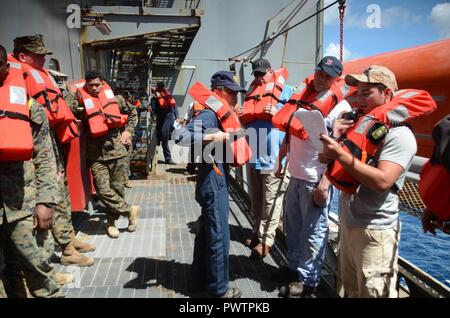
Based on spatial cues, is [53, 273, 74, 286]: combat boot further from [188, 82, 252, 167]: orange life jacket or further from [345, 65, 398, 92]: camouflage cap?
[345, 65, 398, 92]: camouflage cap

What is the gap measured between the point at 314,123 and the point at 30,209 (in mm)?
2013

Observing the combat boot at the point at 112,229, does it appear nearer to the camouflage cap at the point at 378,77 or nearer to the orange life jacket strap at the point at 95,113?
the orange life jacket strap at the point at 95,113

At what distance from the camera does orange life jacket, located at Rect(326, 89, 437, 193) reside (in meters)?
2.09

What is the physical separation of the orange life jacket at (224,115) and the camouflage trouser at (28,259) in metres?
1.52

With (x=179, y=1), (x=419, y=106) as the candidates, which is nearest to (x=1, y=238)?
(x=419, y=106)

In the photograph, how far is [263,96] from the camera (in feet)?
13.3

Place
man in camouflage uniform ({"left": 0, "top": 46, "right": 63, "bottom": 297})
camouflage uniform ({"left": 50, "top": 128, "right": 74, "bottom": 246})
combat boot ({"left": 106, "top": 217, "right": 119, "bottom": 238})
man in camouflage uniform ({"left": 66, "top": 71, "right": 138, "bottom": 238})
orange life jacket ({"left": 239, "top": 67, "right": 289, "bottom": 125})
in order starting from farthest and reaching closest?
1. combat boot ({"left": 106, "top": 217, "right": 119, "bottom": 238})
2. man in camouflage uniform ({"left": 66, "top": 71, "right": 138, "bottom": 238})
3. orange life jacket ({"left": 239, "top": 67, "right": 289, "bottom": 125})
4. camouflage uniform ({"left": 50, "top": 128, "right": 74, "bottom": 246})
5. man in camouflage uniform ({"left": 0, "top": 46, "right": 63, "bottom": 297})

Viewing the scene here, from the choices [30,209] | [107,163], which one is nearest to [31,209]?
[30,209]

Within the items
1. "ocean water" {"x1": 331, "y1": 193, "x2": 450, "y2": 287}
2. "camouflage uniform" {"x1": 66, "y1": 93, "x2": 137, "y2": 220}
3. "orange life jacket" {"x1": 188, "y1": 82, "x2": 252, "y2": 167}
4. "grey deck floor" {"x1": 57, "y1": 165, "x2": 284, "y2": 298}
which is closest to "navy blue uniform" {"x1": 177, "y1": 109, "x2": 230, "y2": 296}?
"orange life jacket" {"x1": 188, "y1": 82, "x2": 252, "y2": 167}

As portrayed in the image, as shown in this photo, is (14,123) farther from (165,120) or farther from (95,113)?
(165,120)

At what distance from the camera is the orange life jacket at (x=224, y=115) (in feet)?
9.62

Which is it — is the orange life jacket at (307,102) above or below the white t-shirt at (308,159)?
above

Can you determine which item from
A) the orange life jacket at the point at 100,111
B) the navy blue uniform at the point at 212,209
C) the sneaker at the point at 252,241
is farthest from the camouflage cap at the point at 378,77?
the orange life jacket at the point at 100,111

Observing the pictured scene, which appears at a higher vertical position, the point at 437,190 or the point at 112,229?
the point at 437,190
